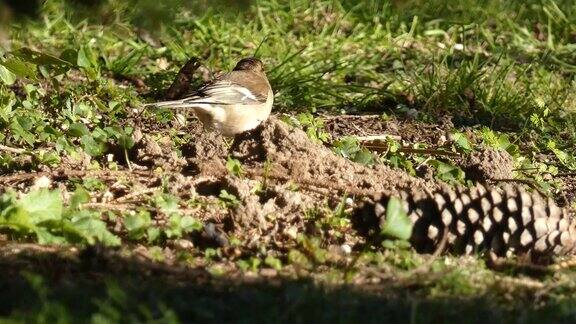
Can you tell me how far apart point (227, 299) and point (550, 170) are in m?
3.65

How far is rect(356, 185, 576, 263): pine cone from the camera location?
599 cm

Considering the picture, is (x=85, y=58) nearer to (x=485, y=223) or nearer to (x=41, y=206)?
(x=41, y=206)

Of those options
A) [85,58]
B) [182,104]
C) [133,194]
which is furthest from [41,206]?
[85,58]

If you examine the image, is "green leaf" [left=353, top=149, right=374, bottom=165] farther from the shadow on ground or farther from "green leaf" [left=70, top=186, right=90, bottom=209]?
the shadow on ground

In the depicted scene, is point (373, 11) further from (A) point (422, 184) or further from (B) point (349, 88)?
(A) point (422, 184)

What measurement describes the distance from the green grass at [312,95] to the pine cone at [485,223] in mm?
212

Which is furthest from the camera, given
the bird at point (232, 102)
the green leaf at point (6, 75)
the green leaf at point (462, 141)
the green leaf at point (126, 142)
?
the bird at point (232, 102)

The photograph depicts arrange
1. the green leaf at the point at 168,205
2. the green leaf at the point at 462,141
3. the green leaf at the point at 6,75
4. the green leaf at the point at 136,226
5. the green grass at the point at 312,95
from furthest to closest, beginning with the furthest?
the green leaf at the point at 462,141
the green leaf at the point at 6,75
the green leaf at the point at 168,205
the green leaf at the point at 136,226
the green grass at the point at 312,95

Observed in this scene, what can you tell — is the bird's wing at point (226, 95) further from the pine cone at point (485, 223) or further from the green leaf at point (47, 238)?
the green leaf at point (47, 238)

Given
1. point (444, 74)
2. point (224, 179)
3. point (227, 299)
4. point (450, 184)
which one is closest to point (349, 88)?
point (444, 74)

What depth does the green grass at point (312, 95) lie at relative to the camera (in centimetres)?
486

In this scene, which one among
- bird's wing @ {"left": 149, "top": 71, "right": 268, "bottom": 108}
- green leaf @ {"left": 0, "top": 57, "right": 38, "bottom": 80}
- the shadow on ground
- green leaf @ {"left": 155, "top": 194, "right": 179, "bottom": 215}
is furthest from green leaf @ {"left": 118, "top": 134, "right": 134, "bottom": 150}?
the shadow on ground

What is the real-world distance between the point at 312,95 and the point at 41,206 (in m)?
3.92

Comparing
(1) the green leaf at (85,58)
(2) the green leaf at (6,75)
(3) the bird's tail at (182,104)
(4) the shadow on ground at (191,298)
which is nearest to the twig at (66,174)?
(2) the green leaf at (6,75)
